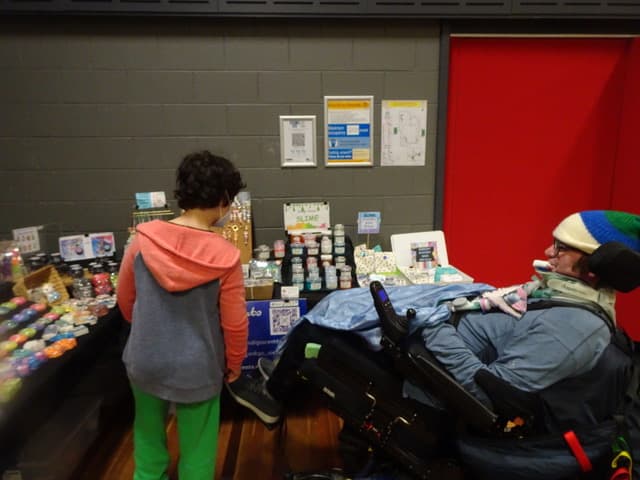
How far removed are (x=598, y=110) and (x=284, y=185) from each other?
78.8 inches

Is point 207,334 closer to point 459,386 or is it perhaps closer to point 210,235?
point 210,235

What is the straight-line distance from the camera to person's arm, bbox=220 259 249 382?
135cm

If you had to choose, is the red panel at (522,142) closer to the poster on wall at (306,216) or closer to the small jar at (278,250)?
the poster on wall at (306,216)

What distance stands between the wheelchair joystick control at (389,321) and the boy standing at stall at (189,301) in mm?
455

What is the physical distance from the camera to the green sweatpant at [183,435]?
1.41 m

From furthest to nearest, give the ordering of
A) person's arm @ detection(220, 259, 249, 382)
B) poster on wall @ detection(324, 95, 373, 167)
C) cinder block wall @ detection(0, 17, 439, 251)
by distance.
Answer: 1. poster on wall @ detection(324, 95, 373, 167)
2. cinder block wall @ detection(0, 17, 439, 251)
3. person's arm @ detection(220, 259, 249, 382)

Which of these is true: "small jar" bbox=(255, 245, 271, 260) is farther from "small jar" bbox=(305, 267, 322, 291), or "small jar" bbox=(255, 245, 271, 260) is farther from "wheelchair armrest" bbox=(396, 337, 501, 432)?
"wheelchair armrest" bbox=(396, 337, 501, 432)

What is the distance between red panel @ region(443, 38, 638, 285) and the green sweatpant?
1873 millimetres

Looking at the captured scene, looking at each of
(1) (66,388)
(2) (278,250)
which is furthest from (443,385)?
(1) (66,388)

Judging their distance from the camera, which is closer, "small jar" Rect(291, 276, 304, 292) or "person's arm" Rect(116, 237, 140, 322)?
"person's arm" Rect(116, 237, 140, 322)

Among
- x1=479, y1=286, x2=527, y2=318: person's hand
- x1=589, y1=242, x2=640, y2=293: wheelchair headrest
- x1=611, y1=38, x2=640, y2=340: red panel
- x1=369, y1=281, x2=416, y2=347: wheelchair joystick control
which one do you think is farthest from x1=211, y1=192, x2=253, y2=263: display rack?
x1=611, y1=38, x2=640, y2=340: red panel

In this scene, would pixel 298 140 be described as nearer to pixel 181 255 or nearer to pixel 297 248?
pixel 297 248

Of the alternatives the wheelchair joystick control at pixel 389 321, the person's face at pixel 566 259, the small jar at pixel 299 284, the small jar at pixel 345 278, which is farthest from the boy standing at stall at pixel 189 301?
the person's face at pixel 566 259

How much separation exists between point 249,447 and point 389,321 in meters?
1.14
